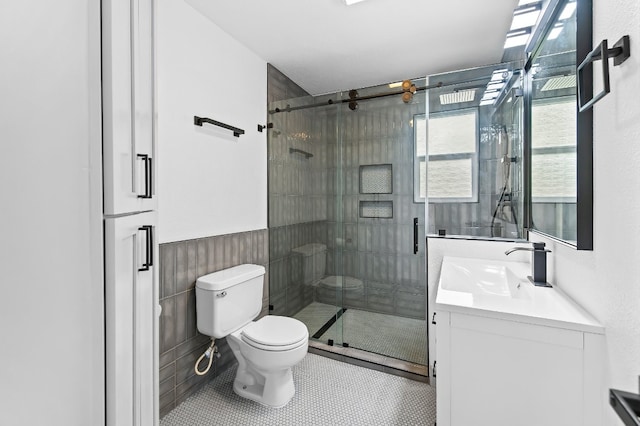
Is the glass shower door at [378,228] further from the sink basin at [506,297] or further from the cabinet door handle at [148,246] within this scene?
the cabinet door handle at [148,246]

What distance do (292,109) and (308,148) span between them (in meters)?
0.39

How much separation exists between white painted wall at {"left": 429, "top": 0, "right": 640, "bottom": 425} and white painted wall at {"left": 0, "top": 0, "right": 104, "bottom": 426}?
1.44 meters

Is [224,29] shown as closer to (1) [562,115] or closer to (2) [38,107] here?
(2) [38,107]

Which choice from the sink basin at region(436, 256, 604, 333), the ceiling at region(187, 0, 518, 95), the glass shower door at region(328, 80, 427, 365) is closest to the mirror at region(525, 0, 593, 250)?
the sink basin at region(436, 256, 604, 333)

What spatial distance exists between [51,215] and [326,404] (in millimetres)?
1764

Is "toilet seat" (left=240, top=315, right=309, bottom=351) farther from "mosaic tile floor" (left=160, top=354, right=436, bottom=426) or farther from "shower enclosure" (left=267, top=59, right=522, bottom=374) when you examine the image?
"shower enclosure" (left=267, top=59, right=522, bottom=374)

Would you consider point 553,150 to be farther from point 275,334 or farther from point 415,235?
point 275,334

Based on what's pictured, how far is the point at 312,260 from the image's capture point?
2768mm

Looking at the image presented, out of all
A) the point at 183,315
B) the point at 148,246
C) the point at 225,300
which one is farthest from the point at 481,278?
the point at 183,315

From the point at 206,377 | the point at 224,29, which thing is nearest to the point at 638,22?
the point at 224,29

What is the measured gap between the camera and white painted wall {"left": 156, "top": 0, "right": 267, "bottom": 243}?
1707mm

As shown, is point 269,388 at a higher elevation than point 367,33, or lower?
lower

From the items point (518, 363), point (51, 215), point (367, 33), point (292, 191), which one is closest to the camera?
point (51, 215)

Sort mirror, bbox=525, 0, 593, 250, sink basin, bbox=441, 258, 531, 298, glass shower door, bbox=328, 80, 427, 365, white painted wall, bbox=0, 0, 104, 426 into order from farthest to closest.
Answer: glass shower door, bbox=328, 80, 427, 365, sink basin, bbox=441, 258, 531, 298, mirror, bbox=525, 0, 593, 250, white painted wall, bbox=0, 0, 104, 426
